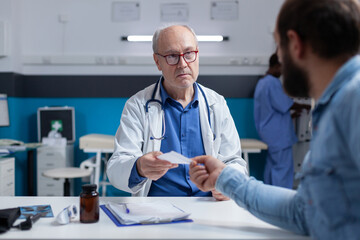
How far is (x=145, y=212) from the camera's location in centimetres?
124

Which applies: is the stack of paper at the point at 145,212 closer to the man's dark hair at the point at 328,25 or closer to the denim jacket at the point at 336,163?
the denim jacket at the point at 336,163

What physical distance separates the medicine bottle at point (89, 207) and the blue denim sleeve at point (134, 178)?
0.36 meters

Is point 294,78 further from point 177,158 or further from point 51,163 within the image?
point 51,163

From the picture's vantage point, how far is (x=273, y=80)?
12.8 ft

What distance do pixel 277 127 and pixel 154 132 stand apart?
243 cm

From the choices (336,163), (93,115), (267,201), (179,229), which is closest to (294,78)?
(336,163)

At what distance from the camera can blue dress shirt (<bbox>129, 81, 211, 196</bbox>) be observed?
174 centimetres

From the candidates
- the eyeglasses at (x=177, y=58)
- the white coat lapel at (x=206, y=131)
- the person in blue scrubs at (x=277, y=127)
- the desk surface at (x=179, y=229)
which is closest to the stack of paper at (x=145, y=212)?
the desk surface at (x=179, y=229)

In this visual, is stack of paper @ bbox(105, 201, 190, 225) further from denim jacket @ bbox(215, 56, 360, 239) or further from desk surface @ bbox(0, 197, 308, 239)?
denim jacket @ bbox(215, 56, 360, 239)

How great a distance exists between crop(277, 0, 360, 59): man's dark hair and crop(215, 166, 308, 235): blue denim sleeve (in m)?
0.44

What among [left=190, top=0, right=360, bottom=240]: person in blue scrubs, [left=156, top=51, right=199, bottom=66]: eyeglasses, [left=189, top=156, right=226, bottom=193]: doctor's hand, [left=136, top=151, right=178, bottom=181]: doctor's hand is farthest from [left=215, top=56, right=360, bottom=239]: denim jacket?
[left=156, top=51, right=199, bottom=66]: eyeglasses

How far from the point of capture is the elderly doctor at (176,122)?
5.73 feet

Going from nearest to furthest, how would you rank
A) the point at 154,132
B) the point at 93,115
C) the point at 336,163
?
the point at 336,163 < the point at 154,132 < the point at 93,115

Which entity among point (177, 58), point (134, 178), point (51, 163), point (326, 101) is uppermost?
point (177, 58)
